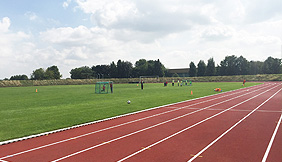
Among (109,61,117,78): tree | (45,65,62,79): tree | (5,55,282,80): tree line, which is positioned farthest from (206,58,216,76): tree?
(45,65,62,79): tree

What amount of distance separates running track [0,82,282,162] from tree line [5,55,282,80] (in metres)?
88.5

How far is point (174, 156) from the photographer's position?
215 inches

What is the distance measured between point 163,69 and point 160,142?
325 ft

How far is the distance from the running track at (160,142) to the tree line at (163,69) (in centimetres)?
8846

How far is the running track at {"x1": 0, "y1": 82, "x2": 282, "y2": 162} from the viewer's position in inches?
217

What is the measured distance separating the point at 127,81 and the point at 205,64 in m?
37.6

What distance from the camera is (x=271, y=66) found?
8488 centimetres

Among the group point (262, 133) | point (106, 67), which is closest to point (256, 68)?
point (106, 67)

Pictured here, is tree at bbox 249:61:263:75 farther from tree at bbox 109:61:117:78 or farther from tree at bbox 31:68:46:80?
tree at bbox 31:68:46:80

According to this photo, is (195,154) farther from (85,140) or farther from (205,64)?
(205,64)

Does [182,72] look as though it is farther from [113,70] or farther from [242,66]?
[113,70]

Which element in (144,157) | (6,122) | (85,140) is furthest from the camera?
(6,122)

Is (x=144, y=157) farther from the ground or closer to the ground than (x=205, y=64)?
closer to the ground

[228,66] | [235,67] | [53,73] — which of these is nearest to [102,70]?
[53,73]
